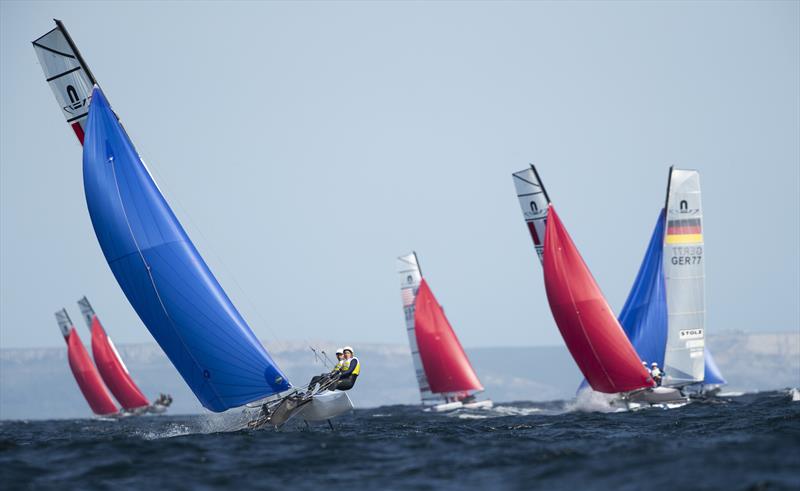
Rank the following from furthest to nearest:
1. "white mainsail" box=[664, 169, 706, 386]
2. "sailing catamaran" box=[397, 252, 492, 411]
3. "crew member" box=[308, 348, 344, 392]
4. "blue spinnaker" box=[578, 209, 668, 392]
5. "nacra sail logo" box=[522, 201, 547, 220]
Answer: "sailing catamaran" box=[397, 252, 492, 411], "blue spinnaker" box=[578, 209, 668, 392], "white mainsail" box=[664, 169, 706, 386], "nacra sail logo" box=[522, 201, 547, 220], "crew member" box=[308, 348, 344, 392]

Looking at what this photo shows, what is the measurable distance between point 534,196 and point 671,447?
17.0 meters

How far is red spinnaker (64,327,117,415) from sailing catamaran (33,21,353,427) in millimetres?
45654

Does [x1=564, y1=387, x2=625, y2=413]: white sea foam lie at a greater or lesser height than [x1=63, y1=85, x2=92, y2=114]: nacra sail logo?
lesser

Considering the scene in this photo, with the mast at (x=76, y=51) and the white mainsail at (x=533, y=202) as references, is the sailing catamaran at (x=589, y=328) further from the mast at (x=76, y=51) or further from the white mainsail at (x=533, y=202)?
the mast at (x=76, y=51)

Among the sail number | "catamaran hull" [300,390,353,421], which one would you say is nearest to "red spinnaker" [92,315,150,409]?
the sail number

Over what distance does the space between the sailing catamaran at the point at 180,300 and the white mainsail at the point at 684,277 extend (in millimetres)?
18046

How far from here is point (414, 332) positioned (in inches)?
1930

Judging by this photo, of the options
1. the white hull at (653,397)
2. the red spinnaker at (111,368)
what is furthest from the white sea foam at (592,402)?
the red spinnaker at (111,368)

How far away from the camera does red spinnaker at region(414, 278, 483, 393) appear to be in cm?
4853

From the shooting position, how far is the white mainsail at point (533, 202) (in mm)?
29734

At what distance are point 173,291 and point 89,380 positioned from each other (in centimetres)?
4685

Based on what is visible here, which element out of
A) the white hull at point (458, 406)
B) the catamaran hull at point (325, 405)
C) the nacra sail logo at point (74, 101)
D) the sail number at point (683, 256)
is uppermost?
the nacra sail logo at point (74, 101)

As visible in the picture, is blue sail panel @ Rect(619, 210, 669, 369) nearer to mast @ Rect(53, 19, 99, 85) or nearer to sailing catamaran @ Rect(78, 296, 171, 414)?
mast @ Rect(53, 19, 99, 85)

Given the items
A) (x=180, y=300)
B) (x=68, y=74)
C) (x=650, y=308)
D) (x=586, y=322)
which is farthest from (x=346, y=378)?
(x=650, y=308)
